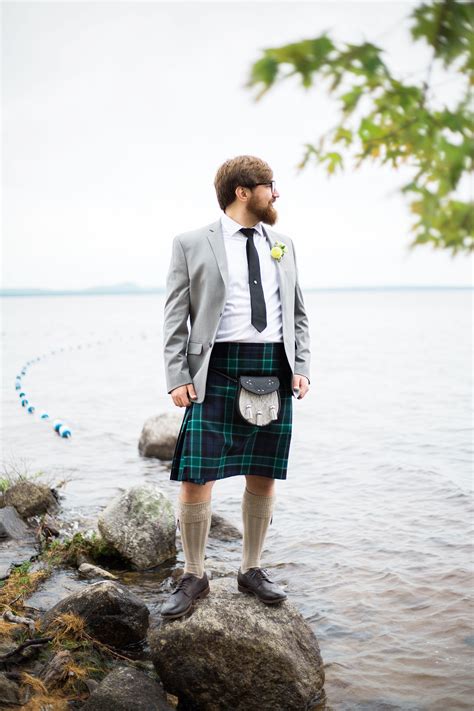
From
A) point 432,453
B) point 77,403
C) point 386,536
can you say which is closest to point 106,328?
point 77,403

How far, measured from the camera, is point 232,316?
3713mm

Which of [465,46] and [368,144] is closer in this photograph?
[465,46]

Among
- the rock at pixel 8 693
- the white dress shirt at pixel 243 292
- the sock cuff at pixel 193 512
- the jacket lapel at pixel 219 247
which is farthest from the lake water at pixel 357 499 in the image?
the jacket lapel at pixel 219 247

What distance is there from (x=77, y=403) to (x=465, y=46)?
49.2ft

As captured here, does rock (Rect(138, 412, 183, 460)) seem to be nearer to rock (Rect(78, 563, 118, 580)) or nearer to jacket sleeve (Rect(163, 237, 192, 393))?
rock (Rect(78, 563, 118, 580))

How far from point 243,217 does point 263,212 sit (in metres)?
0.12

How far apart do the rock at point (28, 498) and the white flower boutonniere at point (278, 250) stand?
4.56m

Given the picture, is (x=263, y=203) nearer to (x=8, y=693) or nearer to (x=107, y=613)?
(x=107, y=613)

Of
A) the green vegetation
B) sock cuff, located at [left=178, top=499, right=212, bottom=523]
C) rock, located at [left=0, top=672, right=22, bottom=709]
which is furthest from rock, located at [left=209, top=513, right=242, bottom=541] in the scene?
the green vegetation

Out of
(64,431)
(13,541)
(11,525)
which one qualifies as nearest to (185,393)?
(13,541)

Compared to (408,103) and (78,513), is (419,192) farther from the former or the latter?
(78,513)

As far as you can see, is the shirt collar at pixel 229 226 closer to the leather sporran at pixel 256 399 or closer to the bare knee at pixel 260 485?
the leather sporran at pixel 256 399

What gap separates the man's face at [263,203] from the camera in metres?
3.75

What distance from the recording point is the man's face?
12.3 ft
